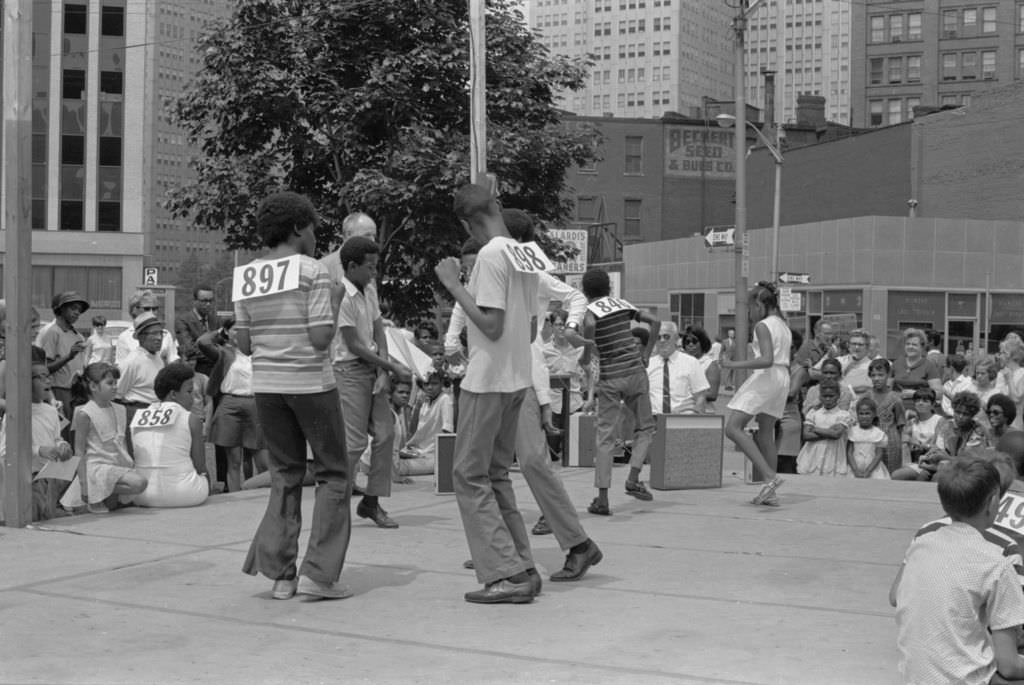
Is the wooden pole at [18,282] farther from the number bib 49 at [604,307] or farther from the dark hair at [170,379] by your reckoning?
the number bib 49 at [604,307]

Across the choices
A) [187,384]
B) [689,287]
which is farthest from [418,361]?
[689,287]

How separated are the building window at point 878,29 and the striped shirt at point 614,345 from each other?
398 feet

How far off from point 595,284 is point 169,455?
3.34 metres

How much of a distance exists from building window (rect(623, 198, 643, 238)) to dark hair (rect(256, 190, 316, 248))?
248ft

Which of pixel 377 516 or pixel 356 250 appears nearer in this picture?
pixel 356 250

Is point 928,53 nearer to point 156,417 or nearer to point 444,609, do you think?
point 156,417

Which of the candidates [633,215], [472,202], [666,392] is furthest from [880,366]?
[633,215]

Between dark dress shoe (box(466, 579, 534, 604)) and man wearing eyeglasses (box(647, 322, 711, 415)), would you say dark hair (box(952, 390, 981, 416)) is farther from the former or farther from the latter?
dark dress shoe (box(466, 579, 534, 604))

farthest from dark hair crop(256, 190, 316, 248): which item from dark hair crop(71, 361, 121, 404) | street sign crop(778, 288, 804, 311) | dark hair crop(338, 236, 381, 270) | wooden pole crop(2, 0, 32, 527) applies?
street sign crop(778, 288, 804, 311)

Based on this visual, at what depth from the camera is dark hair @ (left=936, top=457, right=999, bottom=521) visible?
4.86m

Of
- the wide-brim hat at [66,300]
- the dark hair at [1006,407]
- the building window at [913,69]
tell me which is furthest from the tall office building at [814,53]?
the dark hair at [1006,407]

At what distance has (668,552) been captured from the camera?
8.41 metres

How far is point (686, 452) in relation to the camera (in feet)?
38.6

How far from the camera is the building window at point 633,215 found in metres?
82.0
